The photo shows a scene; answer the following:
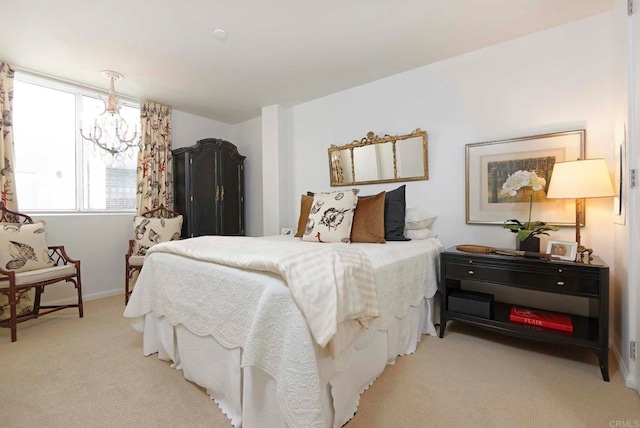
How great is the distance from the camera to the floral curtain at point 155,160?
143 inches

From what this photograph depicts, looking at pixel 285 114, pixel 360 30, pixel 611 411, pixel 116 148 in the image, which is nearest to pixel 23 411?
pixel 116 148

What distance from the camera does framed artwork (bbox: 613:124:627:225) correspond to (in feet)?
5.54

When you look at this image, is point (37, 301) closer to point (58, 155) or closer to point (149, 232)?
point (149, 232)

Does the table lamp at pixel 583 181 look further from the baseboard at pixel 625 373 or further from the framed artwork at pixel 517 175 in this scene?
the baseboard at pixel 625 373

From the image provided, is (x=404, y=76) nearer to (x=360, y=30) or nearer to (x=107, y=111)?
(x=360, y=30)

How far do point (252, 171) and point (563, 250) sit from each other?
3872 mm

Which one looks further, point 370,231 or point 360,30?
point 370,231

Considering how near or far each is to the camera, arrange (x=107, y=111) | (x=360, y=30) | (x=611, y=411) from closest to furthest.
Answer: (x=611, y=411)
(x=360, y=30)
(x=107, y=111)

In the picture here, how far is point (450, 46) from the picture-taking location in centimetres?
251

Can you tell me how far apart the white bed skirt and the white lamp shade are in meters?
1.25

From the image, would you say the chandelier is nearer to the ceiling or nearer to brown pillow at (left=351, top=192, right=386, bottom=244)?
the ceiling

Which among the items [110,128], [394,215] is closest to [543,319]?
[394,215]

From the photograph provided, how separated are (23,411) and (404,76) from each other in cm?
369

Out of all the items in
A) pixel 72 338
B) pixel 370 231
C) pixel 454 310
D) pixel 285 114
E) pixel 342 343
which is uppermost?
pixel 285 114
